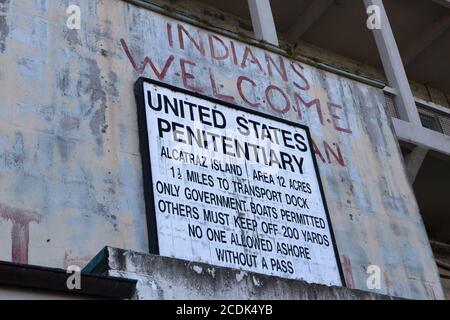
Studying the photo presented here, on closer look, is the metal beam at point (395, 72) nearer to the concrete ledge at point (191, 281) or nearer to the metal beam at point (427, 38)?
the metal beam at point (427, 38)

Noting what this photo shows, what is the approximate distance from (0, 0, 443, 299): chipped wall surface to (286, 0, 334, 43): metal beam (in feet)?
13.2

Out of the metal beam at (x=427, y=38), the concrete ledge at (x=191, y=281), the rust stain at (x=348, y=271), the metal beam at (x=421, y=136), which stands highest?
the metal beam at (x=427, y=38)

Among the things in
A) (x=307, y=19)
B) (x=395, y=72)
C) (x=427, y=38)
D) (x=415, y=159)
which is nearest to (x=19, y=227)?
(x=415, y=159)

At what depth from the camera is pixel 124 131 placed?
948 cm

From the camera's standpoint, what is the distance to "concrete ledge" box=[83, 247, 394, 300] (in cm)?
675

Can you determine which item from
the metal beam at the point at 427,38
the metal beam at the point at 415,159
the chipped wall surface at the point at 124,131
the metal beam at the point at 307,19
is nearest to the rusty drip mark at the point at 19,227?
the chipped wall surface at the point at 124,131

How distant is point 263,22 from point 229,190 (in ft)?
13.1

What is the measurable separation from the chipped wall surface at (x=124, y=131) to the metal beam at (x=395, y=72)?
0.73 meters

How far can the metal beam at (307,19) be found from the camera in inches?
649

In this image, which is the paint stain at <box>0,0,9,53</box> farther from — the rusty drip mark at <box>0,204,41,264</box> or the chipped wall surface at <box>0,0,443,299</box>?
the rusty drip mark at <box>0,204,41,264</box>

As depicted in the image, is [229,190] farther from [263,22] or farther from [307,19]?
[307,19]

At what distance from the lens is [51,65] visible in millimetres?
9469

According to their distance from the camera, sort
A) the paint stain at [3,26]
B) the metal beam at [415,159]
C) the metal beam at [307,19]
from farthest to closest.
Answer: the metal beam at [307,19]
the metal beam at [415,159]
the paint stain at [3,26]
